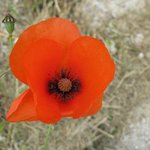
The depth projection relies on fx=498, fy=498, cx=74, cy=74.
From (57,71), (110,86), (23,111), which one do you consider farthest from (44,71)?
(110,86)

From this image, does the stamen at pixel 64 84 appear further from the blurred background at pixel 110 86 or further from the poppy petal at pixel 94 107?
the blurred background at pixel 110 86

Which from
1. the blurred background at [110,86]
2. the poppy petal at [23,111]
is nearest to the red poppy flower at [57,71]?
the poppy petal at [23,111]

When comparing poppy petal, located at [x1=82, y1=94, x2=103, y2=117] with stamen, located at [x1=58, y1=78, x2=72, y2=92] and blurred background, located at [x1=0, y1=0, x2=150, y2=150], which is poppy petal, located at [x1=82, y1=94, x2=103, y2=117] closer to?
stamen, located at [x1=58, y1=78, x2=72, y2=92]

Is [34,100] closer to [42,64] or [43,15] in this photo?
[42,64]

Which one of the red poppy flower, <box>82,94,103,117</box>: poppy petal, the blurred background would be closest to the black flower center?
the red poppy flower

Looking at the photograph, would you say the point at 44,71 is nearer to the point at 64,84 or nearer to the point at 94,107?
the point at 64,84

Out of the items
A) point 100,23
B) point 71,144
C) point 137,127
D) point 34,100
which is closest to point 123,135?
point 137,127
